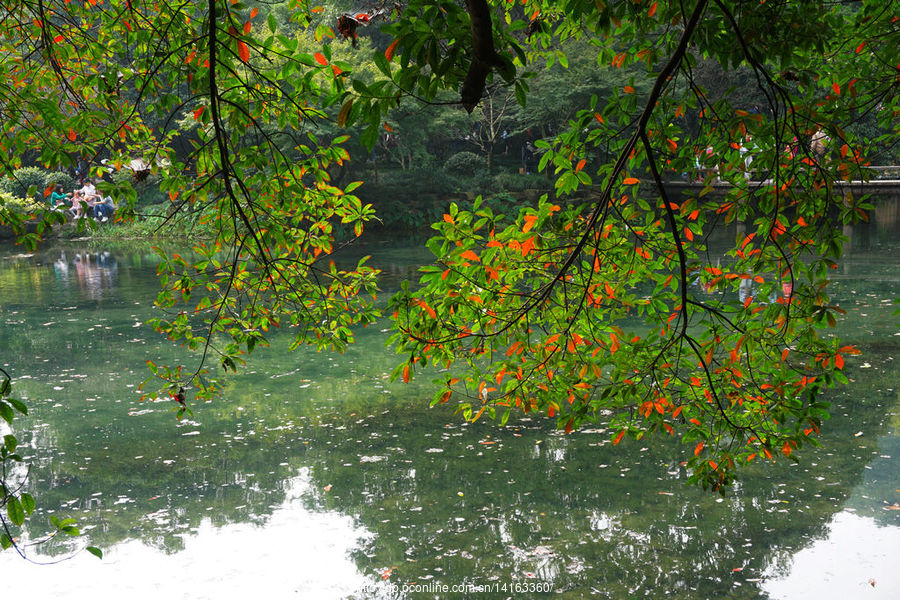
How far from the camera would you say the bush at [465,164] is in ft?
77.4

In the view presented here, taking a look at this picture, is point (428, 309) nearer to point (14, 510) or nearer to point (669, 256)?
point (669, 256)

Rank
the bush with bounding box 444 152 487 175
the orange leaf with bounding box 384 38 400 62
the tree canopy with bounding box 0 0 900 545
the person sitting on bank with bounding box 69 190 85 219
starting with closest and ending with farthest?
the orange leaf with bounding box 384 38 400 62, the tree canopy with bounding box 0 0 900 545, the person sitting on bank with bounding box 69 190 85 219, the bush with bounding box 444 152 487 175

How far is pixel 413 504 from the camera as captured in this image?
4648 millimetres

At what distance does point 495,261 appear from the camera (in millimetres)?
2844

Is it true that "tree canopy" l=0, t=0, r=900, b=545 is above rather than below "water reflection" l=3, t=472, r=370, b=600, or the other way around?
above

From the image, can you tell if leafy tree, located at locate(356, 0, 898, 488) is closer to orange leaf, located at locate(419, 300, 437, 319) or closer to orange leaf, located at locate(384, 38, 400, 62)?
orange leaf, located at locate(419, 300, 437, 319)

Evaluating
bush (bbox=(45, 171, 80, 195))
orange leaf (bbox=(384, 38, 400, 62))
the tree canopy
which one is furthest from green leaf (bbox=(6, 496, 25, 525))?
bush (bbox=(45, 171, 80, 195))

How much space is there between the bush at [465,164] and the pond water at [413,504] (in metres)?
17.0

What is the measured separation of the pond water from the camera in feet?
Result: 12.6

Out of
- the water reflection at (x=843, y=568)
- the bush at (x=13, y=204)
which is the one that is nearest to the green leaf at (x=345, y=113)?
the bush at (x=13, y=204)

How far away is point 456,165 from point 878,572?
2074 centimetres

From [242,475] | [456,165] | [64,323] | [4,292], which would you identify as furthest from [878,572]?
[456,165]

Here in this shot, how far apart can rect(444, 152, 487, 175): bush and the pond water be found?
55.8ft

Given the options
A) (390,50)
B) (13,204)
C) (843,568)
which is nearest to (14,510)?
(390,50)
